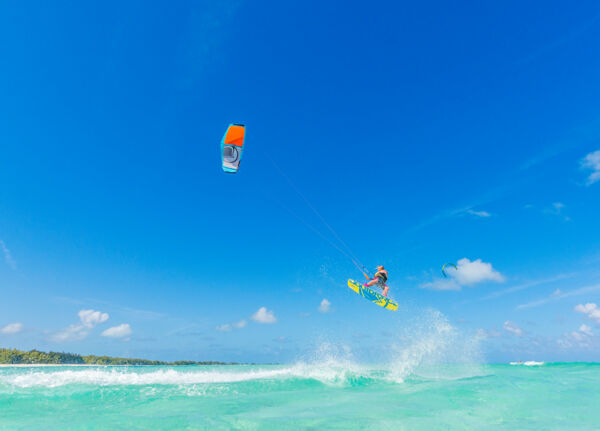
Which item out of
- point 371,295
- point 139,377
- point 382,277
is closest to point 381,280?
point 382,277

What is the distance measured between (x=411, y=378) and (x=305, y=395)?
7.85 metres

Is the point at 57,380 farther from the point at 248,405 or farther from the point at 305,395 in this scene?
the point at 305,395

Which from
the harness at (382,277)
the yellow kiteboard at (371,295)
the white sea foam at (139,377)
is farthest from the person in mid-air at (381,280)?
the white sea foam at (139,377)

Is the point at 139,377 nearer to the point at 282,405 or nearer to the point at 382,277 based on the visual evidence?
the point at 282,405

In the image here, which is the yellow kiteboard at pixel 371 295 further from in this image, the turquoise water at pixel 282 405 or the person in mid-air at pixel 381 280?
the turquoise water at pixel 282 405

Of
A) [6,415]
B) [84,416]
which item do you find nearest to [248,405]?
[84,416]

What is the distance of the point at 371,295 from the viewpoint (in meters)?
15.8

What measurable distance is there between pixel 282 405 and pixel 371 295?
22.9 feet

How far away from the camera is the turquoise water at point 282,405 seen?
7.84m

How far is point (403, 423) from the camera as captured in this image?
7805 millimetres

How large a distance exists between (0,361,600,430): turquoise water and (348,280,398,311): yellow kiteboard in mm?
3511

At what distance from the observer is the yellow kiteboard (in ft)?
51.2

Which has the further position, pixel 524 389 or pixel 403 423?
pixel 524 389

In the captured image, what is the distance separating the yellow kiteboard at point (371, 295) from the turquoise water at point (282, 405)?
11.5 feet
